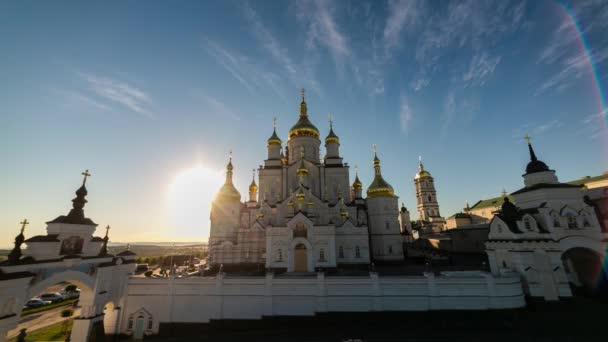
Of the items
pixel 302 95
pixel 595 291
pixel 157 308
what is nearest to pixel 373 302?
pixel 157 308

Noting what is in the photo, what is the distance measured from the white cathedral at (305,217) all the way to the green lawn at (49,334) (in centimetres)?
1233

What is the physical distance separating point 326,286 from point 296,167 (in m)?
19.5

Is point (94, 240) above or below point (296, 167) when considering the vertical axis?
below

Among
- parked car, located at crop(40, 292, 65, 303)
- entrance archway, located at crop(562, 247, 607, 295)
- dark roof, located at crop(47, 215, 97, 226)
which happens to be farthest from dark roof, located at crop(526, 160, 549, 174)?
parked car, located at crop(40, 292, 65, 303)

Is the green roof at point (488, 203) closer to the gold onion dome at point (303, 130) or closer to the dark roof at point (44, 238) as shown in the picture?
the gold onion dome at point (303, 130)

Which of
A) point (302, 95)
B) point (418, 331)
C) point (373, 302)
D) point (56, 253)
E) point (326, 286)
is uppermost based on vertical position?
point (302, 95)

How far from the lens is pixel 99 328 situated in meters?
12.5

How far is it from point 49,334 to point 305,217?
19.1 m

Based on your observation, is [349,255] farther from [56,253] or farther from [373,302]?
[56,253]

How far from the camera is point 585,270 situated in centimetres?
1609

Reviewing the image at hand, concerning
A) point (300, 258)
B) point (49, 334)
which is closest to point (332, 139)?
point (300, 258)

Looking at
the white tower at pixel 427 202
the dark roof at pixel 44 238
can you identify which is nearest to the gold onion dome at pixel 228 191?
the dark roof at pixel 44 238

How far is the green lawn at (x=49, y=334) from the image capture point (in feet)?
45.8

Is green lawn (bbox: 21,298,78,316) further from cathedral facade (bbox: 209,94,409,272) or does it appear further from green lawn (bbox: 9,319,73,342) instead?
cathedral facade (bbox: 209,94,409,272)
